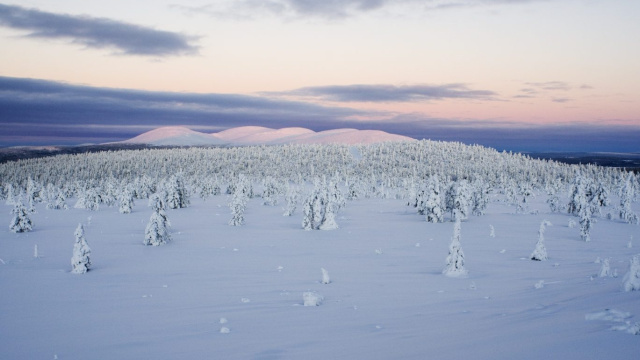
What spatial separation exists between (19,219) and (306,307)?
41507mm

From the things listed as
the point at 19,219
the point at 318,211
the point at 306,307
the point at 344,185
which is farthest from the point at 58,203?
the point at 344,185

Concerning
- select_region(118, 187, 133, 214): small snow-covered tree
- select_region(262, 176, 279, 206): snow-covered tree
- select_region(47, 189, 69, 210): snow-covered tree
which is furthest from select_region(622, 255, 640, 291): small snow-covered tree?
select_region(47, 189, 69, 210): snow-covered tree

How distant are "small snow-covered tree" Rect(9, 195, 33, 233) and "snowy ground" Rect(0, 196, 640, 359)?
6720 mm

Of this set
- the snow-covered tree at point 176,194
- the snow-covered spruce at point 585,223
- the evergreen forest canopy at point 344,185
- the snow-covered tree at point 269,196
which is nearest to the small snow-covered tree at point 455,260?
the snow-covered spruce at point 585,223

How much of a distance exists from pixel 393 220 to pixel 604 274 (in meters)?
42.6

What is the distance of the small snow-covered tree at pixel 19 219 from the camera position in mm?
41406

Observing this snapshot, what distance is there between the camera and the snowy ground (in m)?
9.57

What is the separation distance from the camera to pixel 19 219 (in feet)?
137

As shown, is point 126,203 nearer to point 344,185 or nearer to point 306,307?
point 306,307

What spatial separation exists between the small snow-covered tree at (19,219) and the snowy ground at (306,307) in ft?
22.0

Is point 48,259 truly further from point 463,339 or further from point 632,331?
point 632,331

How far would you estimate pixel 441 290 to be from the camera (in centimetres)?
1792

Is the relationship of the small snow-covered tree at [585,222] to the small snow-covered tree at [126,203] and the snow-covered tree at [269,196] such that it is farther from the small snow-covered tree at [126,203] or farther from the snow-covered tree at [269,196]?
the small snow-covered tree at [126,203]

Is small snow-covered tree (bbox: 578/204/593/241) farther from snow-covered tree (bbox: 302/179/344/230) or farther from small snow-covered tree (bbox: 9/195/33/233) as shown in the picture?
small snow-covered tree (bbox: 9/195/33/233)
